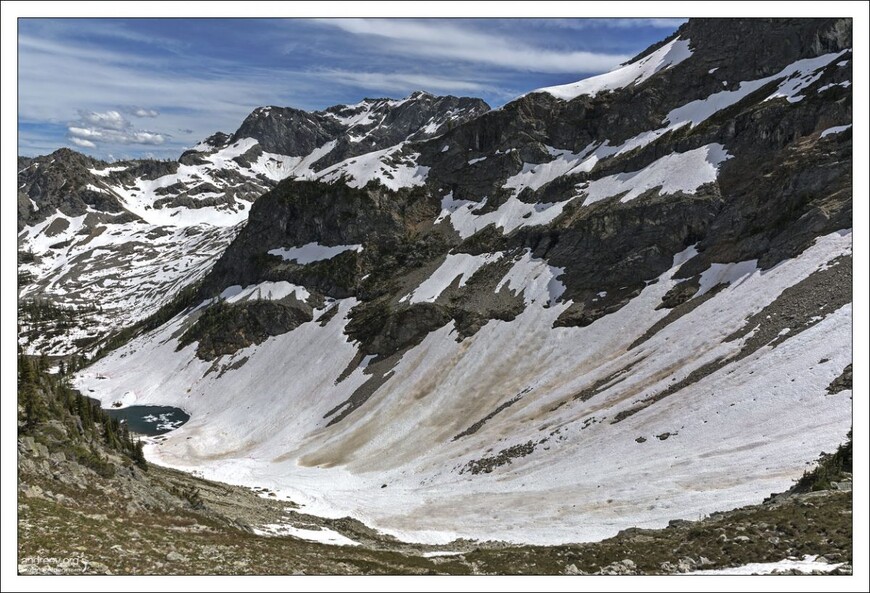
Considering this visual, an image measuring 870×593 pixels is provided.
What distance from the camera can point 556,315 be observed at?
9694cm

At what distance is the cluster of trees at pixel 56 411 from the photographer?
3688 centimetres

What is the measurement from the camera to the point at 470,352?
322 feet

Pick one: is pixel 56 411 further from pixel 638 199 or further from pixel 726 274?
pixel 638 199

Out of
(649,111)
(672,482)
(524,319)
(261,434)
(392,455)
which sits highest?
(649,111)

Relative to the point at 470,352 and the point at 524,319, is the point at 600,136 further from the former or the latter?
the point at 470,352

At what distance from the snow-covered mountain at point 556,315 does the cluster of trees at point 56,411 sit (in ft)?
66.1

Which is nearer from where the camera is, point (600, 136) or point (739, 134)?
point (739, 134)

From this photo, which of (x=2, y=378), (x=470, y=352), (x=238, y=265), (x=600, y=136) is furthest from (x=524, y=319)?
(x=238, y=265)

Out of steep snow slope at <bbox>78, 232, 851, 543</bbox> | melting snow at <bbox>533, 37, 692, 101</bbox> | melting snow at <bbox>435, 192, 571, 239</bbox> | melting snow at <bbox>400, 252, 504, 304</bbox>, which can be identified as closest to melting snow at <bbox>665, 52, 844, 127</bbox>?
melting snow at <bbox>533, 37, 692, 101</bbox>

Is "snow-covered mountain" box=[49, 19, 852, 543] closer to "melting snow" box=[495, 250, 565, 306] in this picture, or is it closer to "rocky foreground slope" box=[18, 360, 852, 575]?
"melting snow" box=[495, 250, 565, 306]

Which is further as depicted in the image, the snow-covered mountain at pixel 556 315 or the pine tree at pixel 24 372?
the snow-covered mountain at pixel 556 315

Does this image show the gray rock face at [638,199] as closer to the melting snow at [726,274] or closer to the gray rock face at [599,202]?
the gray rock face at [599,202]

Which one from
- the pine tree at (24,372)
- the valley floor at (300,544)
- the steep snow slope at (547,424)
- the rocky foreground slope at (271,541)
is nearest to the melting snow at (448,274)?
the steep snow slope at (547,424)
